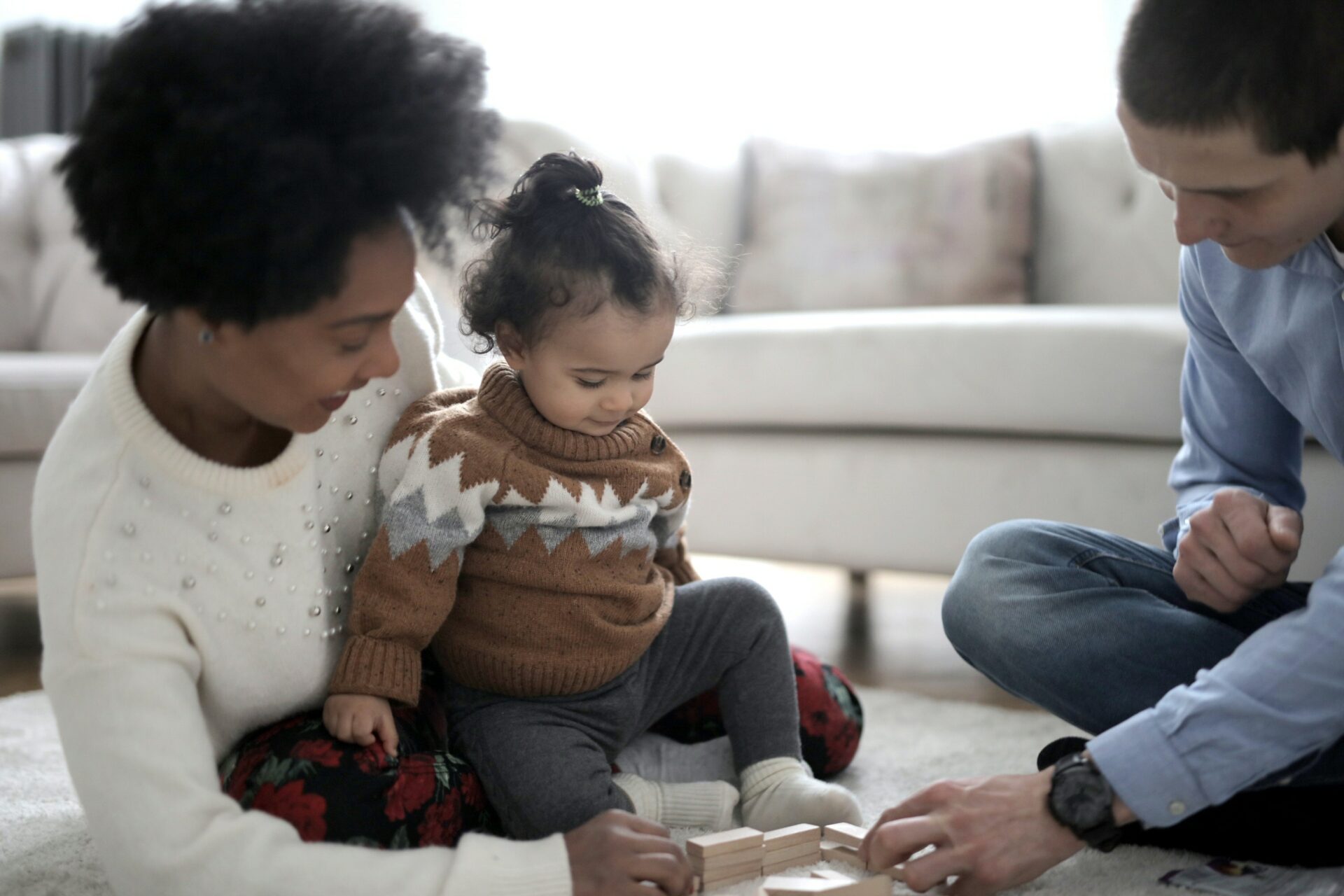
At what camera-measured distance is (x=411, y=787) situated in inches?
42.1

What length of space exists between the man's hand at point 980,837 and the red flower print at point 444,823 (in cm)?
37

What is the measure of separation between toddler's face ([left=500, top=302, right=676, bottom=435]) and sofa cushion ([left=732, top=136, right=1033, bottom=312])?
4.92 feet

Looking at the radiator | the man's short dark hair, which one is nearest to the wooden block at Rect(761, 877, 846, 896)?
the man's short dark hair

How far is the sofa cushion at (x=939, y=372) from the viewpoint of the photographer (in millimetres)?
1858

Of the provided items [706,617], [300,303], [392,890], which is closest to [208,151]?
[300,303]

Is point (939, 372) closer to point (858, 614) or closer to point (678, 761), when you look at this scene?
point (858, 614)

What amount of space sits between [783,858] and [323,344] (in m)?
0.60

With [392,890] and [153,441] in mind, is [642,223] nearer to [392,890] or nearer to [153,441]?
[153,441]

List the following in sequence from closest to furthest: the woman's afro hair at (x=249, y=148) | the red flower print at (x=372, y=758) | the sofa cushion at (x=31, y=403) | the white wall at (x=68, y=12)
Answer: the woman's afro hair at (x=249, y=148) < the red flower print at (x=372, y=758) < the sofa cushion at (x=31, y=403) < the white wall at (x=68, y=12)

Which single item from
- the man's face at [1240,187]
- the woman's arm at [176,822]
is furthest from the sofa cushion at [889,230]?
the woman's arm at [176,822]

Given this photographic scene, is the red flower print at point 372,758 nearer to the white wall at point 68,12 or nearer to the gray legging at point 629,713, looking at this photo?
the gray legging at point 629,713

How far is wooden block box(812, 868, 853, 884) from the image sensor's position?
0.98 meters

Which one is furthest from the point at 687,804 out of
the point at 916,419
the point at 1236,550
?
the point at 916,419

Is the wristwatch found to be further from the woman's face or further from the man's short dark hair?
the woman's face
